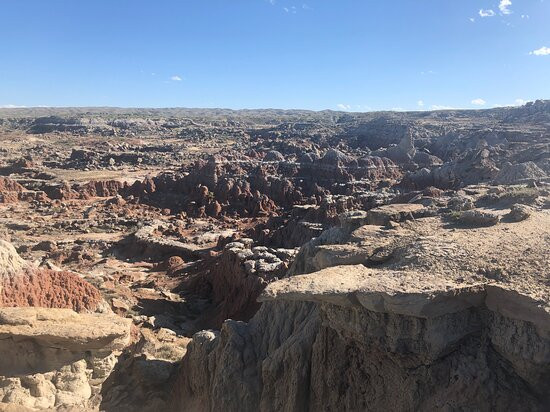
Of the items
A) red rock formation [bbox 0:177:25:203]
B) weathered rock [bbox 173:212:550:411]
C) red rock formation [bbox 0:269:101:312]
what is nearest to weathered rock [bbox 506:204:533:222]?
weathered rock [bbox 173:212:550:411]

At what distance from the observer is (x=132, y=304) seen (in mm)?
21547

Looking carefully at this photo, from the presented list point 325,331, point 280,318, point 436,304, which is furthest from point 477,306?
point 280,318

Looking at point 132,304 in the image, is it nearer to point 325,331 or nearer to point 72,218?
point 325,331

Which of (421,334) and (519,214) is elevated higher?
(519,214)

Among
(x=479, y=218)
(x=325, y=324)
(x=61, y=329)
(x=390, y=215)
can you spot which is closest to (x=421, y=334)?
(x=325, y=324)

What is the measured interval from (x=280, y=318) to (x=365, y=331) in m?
4.09

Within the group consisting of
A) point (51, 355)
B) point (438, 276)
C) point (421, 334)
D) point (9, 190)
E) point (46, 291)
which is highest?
point (438, 276)

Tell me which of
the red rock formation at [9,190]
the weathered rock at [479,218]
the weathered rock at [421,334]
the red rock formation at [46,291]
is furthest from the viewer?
the red rock formation at [9,190]

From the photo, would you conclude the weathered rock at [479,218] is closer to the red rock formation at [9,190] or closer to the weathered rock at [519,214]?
the weathered rock at [519,214]

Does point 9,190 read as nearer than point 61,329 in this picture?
No

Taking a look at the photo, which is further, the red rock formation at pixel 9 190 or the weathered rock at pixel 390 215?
the red rock formation at pixel 9 190

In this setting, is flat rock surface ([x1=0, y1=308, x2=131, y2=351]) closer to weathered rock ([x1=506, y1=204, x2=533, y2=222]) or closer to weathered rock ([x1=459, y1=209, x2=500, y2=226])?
weathered rock ([x1=459, y1=209, x2=500, y2=226])

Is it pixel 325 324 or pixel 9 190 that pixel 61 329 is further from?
pixel 9 190

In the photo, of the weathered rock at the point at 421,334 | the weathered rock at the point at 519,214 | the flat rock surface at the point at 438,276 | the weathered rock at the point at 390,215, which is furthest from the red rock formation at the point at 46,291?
the weathered rock at the point at 519,214
